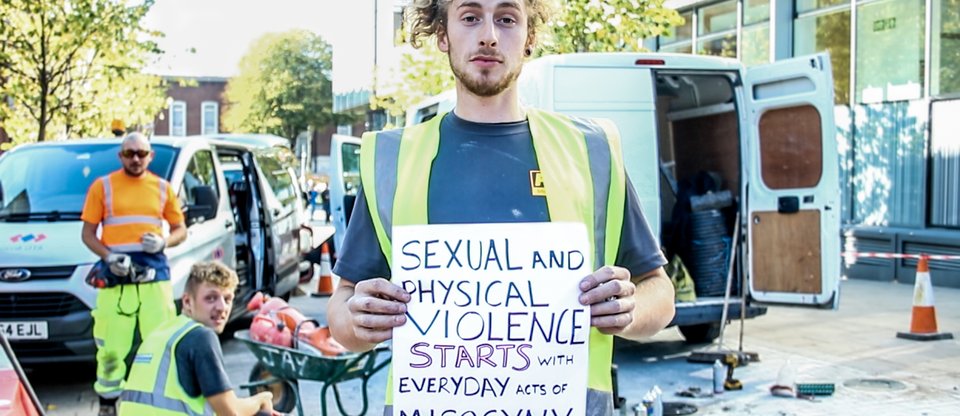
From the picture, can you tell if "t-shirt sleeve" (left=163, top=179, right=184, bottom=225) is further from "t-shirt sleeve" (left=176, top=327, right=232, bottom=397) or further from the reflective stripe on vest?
"t-shirt sleeve" (left=176, top=327, right=232, bottom=397)

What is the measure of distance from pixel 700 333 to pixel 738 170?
1.64 m

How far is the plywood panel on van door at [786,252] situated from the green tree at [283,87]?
5438cm

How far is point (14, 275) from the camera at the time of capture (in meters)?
7.75

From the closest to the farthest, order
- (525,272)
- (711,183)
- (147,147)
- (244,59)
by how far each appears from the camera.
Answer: (525,272)
(147,147)
(711,183)
(244,59)

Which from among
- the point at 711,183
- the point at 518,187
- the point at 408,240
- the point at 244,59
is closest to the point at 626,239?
the point at 518,187

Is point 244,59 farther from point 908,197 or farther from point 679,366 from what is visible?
point 679,366

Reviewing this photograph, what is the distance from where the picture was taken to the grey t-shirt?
2.12 meters

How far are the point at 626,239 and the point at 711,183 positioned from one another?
778 centimetres

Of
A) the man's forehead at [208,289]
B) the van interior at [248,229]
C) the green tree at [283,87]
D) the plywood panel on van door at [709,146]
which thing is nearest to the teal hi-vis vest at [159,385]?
the man's forehead at [208,289]

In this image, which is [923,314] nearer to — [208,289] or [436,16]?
[208,289]

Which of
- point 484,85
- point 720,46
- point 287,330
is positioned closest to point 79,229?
point 287,330

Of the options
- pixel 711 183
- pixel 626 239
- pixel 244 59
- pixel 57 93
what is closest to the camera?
pixel 626 239

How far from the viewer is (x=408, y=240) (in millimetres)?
2051

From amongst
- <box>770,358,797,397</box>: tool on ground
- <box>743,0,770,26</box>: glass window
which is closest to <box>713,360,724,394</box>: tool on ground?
<box>770,358,797,397</box>: tool on ground
